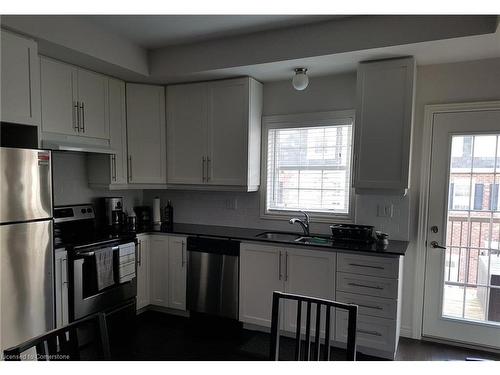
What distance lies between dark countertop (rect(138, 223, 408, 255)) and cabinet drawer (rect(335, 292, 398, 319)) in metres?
0.37

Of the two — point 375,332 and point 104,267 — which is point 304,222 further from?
point 104,267

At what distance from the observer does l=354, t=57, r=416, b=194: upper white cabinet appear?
264cm

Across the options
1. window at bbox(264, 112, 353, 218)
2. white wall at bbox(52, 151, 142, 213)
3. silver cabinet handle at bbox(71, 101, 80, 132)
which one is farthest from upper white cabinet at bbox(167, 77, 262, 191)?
silver cabinet handle at bbox(71, 101, 80, 132)

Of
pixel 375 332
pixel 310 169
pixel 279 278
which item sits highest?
pixel 310 169

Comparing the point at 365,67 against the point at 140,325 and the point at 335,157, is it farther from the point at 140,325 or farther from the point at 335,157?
the point at 140,325

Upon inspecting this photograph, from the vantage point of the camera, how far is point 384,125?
2.72 metres

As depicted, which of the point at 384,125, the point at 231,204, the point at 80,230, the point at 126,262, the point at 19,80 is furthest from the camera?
the point at 231,204

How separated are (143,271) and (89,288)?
64 centimetres

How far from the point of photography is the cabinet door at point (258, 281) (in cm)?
296

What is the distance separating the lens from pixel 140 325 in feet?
10.6

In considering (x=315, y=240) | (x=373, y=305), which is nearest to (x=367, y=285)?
(x=373, y=305)

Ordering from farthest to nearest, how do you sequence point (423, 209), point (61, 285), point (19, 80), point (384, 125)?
point (423, 209)
point (384, 125)
point (61, 285)
point (19, 80)

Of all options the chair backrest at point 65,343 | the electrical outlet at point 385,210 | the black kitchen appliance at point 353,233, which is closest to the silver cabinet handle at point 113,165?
the black kitchen appliance at point 353,233
